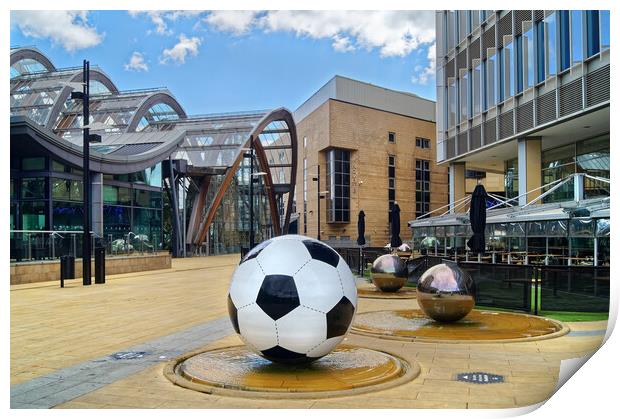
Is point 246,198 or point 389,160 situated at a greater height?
point 389,160

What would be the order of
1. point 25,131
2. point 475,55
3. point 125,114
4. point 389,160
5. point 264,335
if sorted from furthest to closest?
point 389,160
point 125,114
point 475,55
point 25,131
point 264,335

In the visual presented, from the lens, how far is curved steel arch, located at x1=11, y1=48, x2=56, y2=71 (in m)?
60.6

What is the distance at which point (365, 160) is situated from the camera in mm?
74750

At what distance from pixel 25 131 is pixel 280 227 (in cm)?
5575

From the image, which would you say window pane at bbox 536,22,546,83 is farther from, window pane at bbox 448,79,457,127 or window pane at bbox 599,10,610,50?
window pane at bbox 448,79,457,127

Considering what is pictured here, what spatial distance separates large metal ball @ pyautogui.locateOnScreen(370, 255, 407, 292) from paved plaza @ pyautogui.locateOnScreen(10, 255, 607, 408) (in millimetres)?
2023

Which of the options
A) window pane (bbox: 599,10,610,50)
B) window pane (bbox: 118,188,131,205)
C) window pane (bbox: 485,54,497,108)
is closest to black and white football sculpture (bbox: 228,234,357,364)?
window pane (bbox: 599,10,610,50)

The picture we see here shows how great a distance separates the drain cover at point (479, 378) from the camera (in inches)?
295

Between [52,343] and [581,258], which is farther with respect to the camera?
[581,258]

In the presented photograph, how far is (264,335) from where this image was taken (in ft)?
24.0

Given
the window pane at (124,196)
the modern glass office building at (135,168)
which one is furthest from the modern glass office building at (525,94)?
the window pane at (124,196)

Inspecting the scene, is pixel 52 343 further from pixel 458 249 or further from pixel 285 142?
pixel 285 142

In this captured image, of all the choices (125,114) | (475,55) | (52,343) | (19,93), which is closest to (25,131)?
(52,343)

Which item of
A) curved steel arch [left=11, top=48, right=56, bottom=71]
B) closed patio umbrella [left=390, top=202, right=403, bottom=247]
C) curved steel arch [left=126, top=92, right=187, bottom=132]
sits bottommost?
closed patio umbrella [left=390, top=202, right=403, bottom=247]
